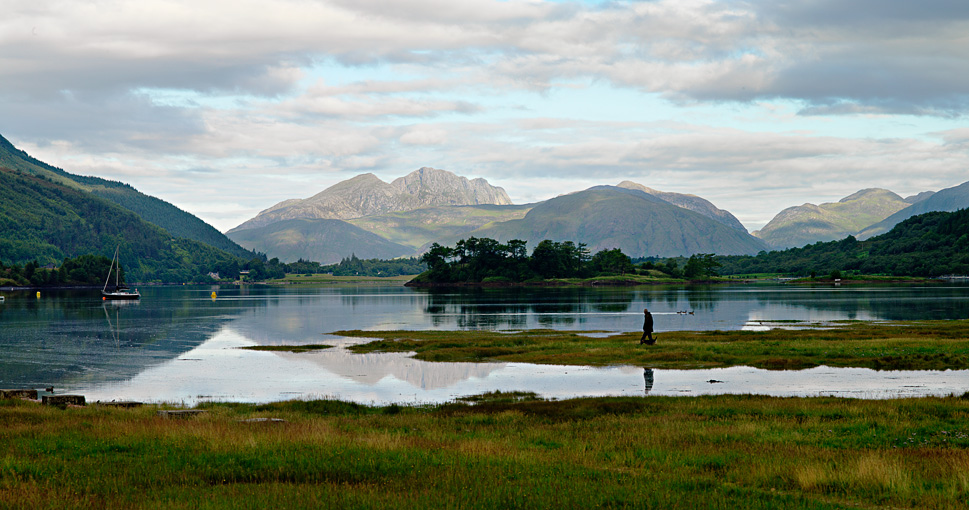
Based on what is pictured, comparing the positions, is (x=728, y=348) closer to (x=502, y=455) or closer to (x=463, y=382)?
(x=463, y=382)

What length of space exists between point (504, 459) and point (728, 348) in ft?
157

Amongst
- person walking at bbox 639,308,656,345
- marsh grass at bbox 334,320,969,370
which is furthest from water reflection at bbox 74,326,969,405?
person walking at bbox 639,308,656,345

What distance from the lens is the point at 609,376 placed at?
1945 inches

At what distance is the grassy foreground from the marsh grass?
74.1 ft

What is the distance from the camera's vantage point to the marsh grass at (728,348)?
Answer: 175ft

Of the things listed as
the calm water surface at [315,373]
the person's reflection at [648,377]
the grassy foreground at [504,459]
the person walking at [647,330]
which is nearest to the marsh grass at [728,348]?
the person walking at [647,330]

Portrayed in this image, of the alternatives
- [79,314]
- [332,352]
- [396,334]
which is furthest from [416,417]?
[79,314]

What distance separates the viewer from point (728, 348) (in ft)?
205

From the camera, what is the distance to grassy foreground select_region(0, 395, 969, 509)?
15258 mm

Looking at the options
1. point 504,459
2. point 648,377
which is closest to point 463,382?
point 648,377

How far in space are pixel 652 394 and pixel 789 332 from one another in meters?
46.4

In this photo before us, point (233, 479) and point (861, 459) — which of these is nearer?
point (233, 479)

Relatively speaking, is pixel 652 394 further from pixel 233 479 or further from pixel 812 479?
pixel 233 479

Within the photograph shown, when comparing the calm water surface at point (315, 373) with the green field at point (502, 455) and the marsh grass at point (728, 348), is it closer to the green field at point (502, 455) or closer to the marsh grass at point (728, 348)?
the marsh grass at point (728, 348)
